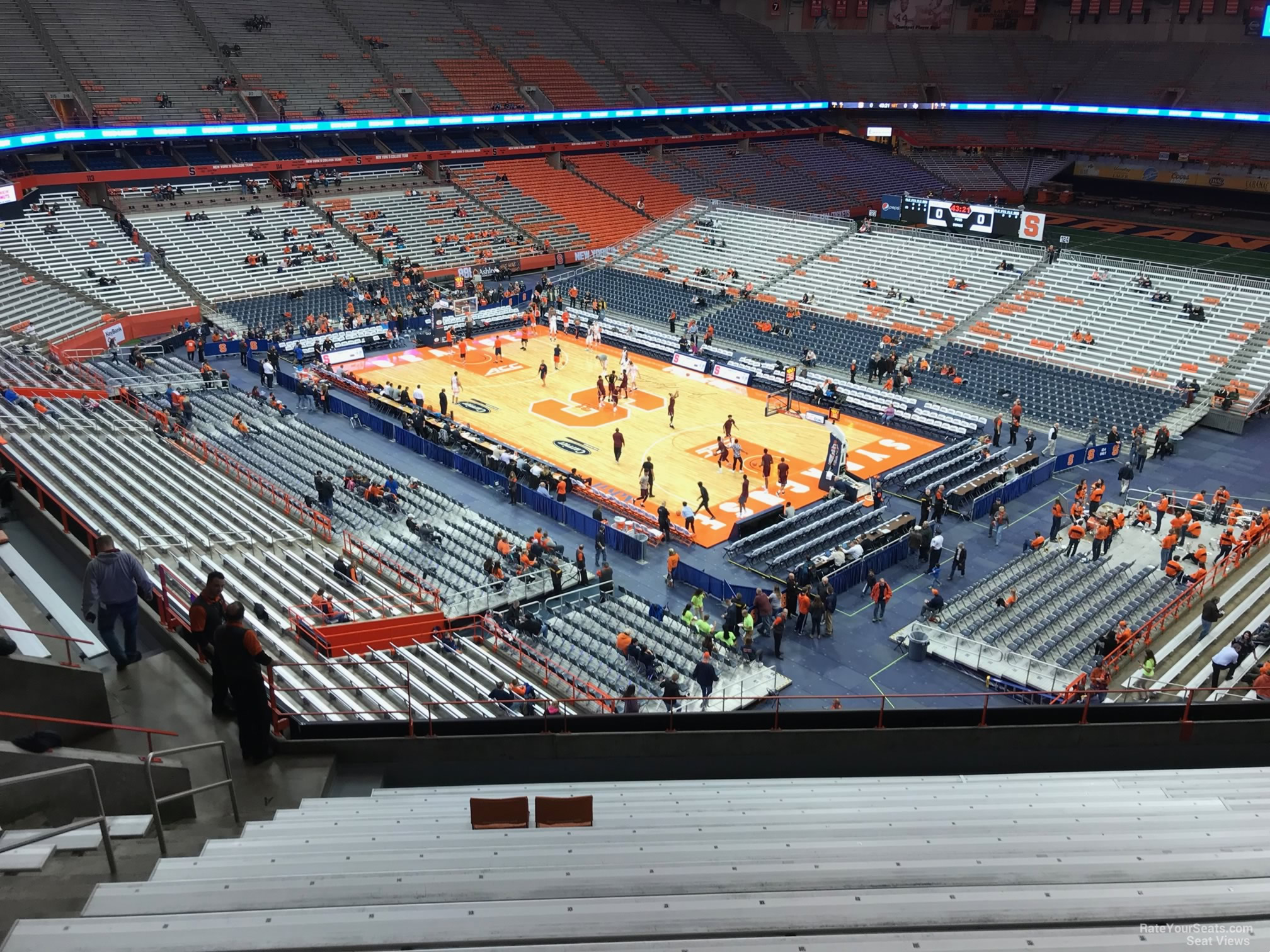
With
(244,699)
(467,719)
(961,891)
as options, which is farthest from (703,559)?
(961,891)

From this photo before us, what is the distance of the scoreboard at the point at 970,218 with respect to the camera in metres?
43.9

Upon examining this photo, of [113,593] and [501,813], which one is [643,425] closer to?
[113,593]

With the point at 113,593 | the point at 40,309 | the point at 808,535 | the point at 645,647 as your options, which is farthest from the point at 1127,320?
the point at 40,309

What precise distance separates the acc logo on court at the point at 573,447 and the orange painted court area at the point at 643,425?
0.19 feet

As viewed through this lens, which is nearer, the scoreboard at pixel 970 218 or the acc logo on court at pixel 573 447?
the acc logo on court at pixel 573 447

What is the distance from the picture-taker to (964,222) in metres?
46.7

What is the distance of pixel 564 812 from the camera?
321 inches

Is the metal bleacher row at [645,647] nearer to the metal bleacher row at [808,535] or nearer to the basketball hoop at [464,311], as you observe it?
the metal bleacher row at [808,535]

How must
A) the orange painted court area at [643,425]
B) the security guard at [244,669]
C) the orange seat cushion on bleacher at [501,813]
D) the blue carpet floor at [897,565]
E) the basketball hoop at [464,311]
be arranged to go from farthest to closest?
the basketball hoop at [464,311] → the orange painted court area at [643,425] → the blue carpet floor at [897,565] → the security guard at [244,669] → the orange seat cushion on bleacher at [501,813]

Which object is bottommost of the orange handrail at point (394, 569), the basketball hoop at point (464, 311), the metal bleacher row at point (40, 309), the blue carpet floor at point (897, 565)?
the blue carpet floor at point (897, 565)

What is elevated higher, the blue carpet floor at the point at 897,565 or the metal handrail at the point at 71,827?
the metal handrail at the point at 71,827

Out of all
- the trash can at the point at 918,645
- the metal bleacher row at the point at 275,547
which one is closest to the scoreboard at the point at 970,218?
the trash can at the point at 918,645

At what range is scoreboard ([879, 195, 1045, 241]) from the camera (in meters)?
43.9

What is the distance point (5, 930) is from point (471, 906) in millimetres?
2869
